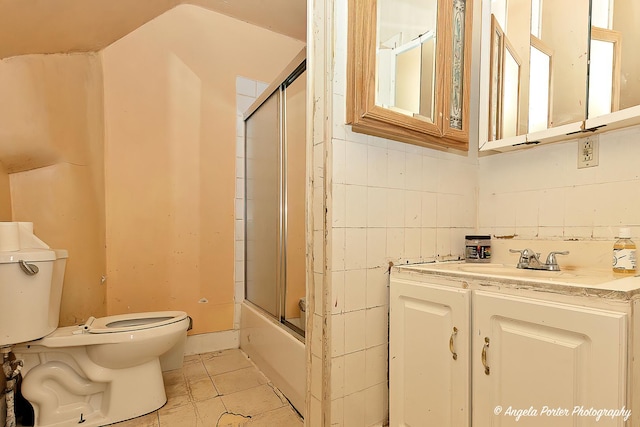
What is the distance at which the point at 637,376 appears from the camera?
70 centimetres

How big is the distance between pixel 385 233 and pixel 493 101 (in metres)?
0.74

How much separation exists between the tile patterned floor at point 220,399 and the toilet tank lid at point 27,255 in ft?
2.64

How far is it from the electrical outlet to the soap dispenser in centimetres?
27

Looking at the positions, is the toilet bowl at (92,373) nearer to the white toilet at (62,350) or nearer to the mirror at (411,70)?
the white toilet at (62,350)

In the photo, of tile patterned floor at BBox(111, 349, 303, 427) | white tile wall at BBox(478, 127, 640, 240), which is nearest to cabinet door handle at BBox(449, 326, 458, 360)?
white tile wall at BBox(478, 127, 640, 240)

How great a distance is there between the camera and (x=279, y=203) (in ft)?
6.63

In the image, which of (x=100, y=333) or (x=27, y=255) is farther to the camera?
(x=100, y=333)

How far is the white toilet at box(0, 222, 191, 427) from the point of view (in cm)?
130

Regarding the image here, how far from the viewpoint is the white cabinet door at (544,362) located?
2.29 feet

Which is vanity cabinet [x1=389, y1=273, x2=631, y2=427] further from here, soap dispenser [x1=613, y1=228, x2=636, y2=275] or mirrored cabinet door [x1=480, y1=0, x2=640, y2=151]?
mirrored cabinet door [x1=480, y1=0, x2=640, y2=151]

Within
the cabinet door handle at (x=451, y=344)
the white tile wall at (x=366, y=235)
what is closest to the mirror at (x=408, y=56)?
the white tile wall at (x=366, y=235)

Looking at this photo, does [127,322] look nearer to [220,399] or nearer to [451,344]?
[220,399]

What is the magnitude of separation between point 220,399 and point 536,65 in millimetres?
2054

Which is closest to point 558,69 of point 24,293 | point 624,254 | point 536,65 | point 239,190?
point 536,65
